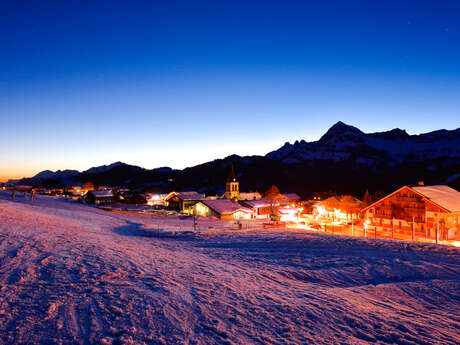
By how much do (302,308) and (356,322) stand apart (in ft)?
4.36

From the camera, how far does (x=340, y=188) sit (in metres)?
151

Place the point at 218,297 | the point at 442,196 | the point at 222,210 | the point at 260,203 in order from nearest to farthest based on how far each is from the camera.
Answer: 1. the point at 218,297
2. the point at 442,196
3. the point at 222,210
4. the point at 260,203

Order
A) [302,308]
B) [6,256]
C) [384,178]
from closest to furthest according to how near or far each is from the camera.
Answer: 1. [302,308]
2. [6,256]
3. [384,178]

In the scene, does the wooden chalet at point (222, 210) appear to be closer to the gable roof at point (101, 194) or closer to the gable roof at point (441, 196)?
the gable roof at point (101, 194)

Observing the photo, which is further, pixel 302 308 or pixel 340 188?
pixel 340 188

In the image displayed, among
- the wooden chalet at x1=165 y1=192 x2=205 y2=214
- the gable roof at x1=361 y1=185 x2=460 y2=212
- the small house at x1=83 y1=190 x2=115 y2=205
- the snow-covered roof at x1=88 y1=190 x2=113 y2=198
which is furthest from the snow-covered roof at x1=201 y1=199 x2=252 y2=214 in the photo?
the snow-covered roof at x1=88 y1=190 x2=113 y2=198

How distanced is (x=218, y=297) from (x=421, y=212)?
33.7 meters

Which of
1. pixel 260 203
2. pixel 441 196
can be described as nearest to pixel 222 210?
pixel 260 203

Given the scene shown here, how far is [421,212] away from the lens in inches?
1241

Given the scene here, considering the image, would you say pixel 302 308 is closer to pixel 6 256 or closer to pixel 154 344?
pixel 154 344

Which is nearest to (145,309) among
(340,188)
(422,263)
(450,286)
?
(450,286)

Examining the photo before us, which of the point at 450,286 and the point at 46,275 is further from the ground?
the point at 46,275

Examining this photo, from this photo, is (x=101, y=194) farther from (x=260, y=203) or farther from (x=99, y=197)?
(x=260, y=203)

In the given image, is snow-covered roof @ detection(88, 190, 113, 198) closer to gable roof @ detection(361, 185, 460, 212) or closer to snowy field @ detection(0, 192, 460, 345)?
snowy field @ detection(0, 192, 460, 345)
